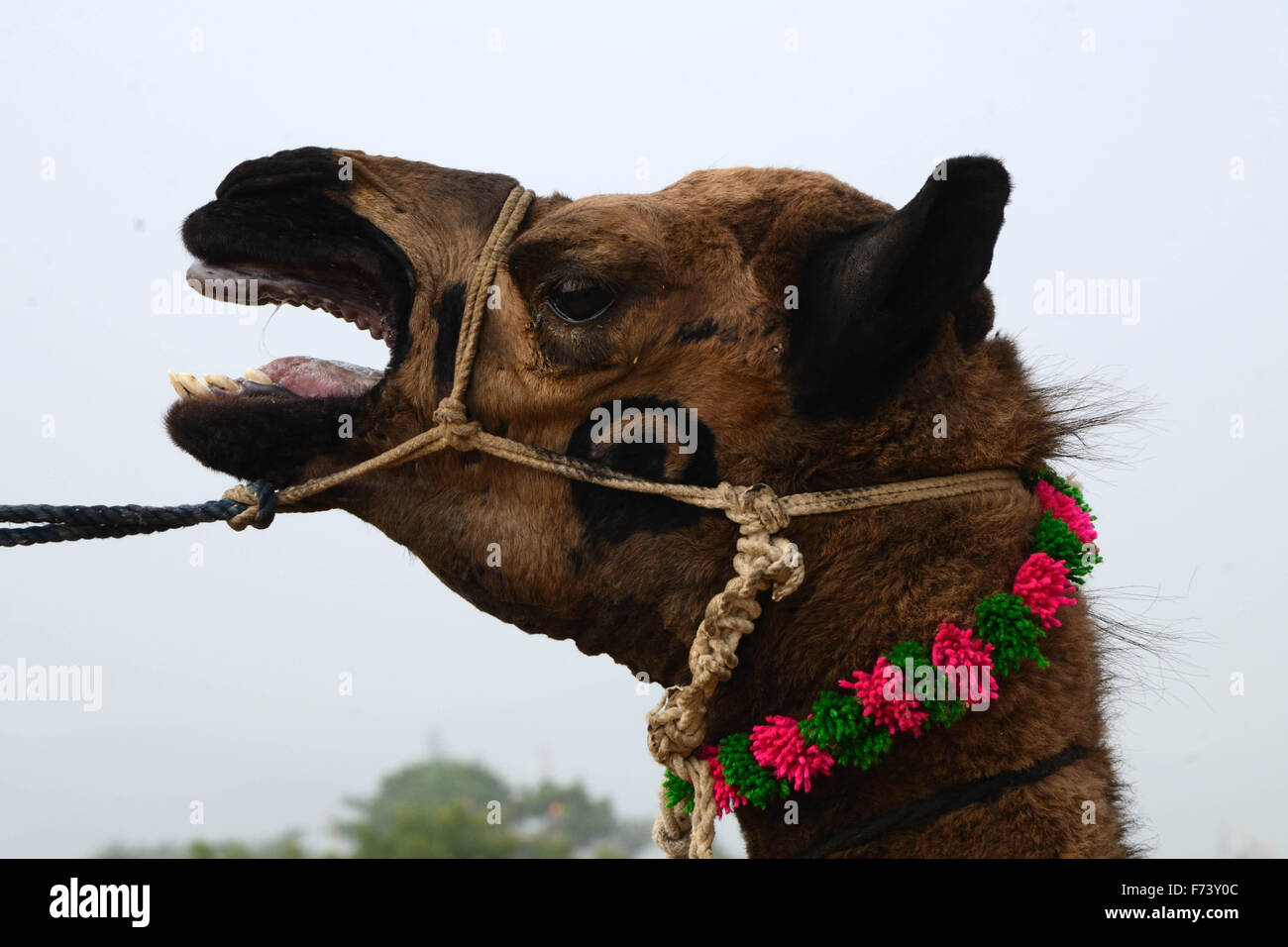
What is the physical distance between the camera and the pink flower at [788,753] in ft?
10.7

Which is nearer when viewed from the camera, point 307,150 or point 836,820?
point 836,820

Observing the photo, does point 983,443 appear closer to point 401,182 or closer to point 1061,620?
point 1061,620

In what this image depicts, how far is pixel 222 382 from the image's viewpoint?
379cm

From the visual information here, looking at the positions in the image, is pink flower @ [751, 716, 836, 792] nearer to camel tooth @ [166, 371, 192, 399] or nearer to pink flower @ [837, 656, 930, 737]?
pink flower @ [837, 656, 930, 737]

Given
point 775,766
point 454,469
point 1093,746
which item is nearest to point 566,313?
point 454,469

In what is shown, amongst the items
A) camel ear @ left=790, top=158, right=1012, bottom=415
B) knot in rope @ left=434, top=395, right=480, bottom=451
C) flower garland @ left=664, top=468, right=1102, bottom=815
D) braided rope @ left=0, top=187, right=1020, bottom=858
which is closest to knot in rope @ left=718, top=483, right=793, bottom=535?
braided rope @ left=0, top=187, right=1020, bottom=858

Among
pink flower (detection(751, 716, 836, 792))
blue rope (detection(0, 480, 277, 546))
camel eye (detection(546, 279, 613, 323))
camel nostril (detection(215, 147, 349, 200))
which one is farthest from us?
camel nostril (detection(215, 147, 349, 200))

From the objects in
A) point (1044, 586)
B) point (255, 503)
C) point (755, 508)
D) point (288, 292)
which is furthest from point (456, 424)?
point (1044, 586)

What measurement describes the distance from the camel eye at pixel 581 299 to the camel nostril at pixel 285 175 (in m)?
0.79

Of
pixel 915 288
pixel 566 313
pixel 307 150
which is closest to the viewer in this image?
pixel 915 288

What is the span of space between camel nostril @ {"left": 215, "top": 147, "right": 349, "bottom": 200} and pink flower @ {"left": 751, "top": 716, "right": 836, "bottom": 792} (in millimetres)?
2007

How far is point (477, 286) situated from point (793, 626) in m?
1.33

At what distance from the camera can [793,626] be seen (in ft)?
11.2

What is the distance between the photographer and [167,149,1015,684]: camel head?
3.46 meters
